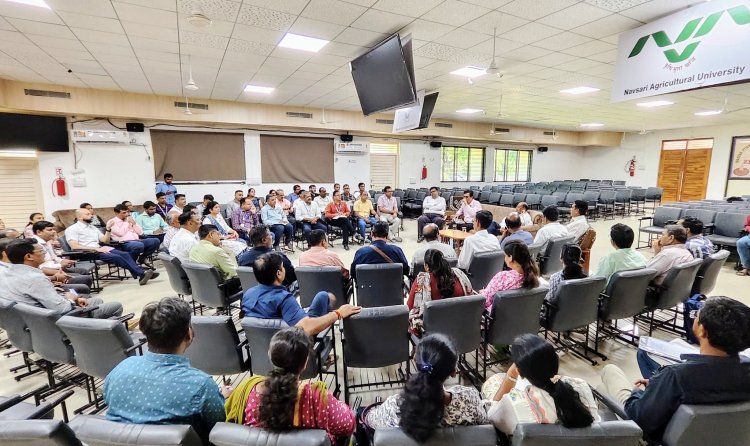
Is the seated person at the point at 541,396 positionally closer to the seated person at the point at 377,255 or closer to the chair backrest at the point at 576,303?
the chair backrest at the point at 576,303

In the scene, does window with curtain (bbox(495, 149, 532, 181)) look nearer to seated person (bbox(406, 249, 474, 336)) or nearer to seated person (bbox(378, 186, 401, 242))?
seated person (bbox(378, 186, 401, 242))

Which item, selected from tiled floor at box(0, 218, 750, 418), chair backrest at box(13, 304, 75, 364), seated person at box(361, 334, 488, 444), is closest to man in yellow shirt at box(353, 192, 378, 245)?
tiled floor at box(0, 218, 750, 418)

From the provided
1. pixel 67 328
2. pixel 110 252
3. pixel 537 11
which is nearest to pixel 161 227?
pixel 110 252

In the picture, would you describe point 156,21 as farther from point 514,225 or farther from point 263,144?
point 263,144

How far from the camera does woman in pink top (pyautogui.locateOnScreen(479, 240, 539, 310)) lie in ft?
8.06

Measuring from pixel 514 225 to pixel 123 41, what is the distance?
545 centimetres

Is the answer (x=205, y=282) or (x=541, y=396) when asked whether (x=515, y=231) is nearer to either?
(x=541, y=396)

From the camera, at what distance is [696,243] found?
12.3 feet

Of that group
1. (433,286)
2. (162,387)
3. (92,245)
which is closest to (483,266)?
(433,286)

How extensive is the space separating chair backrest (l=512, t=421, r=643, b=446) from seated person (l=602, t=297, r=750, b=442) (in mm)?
375

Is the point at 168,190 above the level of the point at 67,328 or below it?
above

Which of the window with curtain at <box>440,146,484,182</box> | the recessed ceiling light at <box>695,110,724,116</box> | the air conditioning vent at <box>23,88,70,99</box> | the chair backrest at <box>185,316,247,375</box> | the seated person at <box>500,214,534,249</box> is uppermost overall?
the recessed ceiling light at <box>695,110,724,116</box>

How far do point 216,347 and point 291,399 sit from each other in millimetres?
1270

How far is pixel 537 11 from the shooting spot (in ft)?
11.7
